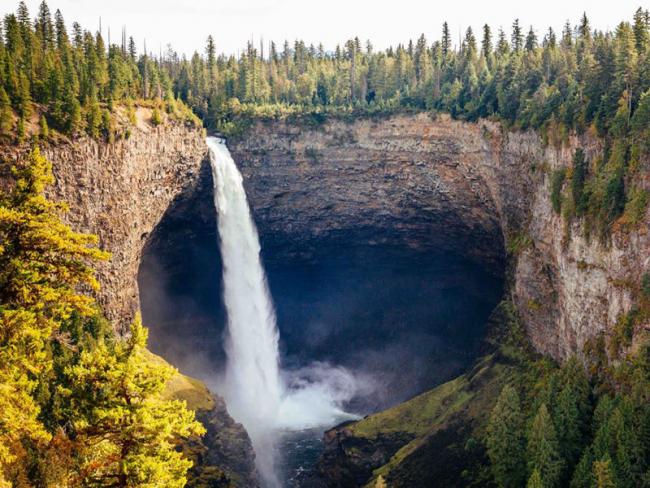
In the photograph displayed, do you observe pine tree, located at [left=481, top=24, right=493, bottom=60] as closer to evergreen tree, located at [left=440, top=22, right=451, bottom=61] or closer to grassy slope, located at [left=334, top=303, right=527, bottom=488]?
evergreen tree, located at [left=440, top=22, right=451, bottom=61]

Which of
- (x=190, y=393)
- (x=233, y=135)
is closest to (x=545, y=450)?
(x=190, y=393)

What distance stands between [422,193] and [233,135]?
21672mm

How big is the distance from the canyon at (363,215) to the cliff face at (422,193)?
5.9 inches

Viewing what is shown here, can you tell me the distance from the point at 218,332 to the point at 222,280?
581 cm

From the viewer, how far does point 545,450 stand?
49.6 m

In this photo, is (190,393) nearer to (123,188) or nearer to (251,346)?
(251,346)

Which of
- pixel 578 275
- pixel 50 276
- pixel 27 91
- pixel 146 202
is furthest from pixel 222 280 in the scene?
pixel 50 276

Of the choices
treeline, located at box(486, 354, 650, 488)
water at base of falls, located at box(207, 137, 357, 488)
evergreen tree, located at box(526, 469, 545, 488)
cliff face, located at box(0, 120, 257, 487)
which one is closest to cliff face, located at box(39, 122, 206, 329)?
cliff face, located at box(0, 120, 257, 487)

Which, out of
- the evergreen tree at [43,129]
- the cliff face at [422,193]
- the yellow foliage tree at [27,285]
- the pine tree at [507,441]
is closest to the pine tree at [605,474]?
the pine tree at [507,441]

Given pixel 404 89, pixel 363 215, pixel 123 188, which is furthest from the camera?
pixel 404 89

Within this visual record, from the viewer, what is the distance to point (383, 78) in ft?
340

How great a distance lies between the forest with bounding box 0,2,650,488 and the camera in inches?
969

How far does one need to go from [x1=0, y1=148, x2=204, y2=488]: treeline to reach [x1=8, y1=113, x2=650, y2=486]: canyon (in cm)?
3490

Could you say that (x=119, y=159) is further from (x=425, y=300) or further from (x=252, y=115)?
(x=425, y=300)
